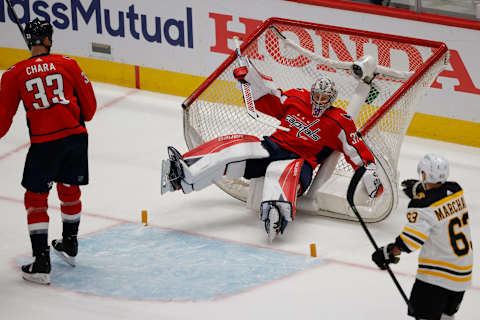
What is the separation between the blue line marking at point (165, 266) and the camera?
492 centimetres

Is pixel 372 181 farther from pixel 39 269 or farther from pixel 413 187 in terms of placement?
pixel 39 269

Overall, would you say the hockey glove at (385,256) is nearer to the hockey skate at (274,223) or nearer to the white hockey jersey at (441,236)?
the white hockey jersey at (441,236)

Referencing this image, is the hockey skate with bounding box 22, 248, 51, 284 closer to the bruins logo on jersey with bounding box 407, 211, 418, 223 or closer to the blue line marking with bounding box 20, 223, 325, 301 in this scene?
the blue line marking with bounding box 20, 223, 325, 301

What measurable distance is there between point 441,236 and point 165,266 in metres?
1.74

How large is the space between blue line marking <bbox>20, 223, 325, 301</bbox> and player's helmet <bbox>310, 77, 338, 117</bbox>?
82 cm

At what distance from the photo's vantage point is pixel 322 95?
5.41 meters

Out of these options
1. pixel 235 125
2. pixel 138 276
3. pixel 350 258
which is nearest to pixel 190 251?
pixel 138 276

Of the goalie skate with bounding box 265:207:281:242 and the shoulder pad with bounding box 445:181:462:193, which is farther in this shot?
the goalie skate with bounding box 265:207:281:242

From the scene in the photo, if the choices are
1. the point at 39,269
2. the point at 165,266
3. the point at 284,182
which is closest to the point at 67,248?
the point at 39,269

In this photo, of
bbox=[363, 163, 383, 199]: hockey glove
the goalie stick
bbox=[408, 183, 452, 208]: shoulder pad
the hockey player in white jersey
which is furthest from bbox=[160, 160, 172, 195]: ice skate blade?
bbox=[408, 183, 452, 208]: shoulder pad

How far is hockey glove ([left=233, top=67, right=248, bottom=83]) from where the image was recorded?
A: 18.4 ft

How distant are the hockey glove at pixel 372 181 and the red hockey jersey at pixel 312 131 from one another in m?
0.05

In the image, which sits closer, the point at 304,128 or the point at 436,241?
the point at 436,241

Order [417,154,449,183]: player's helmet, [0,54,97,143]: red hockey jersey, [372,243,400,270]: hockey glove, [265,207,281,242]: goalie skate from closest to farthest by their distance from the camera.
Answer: [417,154,449,183]: player's helmet
[372,243,400,270]: hockey glove
[0,54,97,143]: red hockey jersey
[265,207,281,242]: goalie skate
